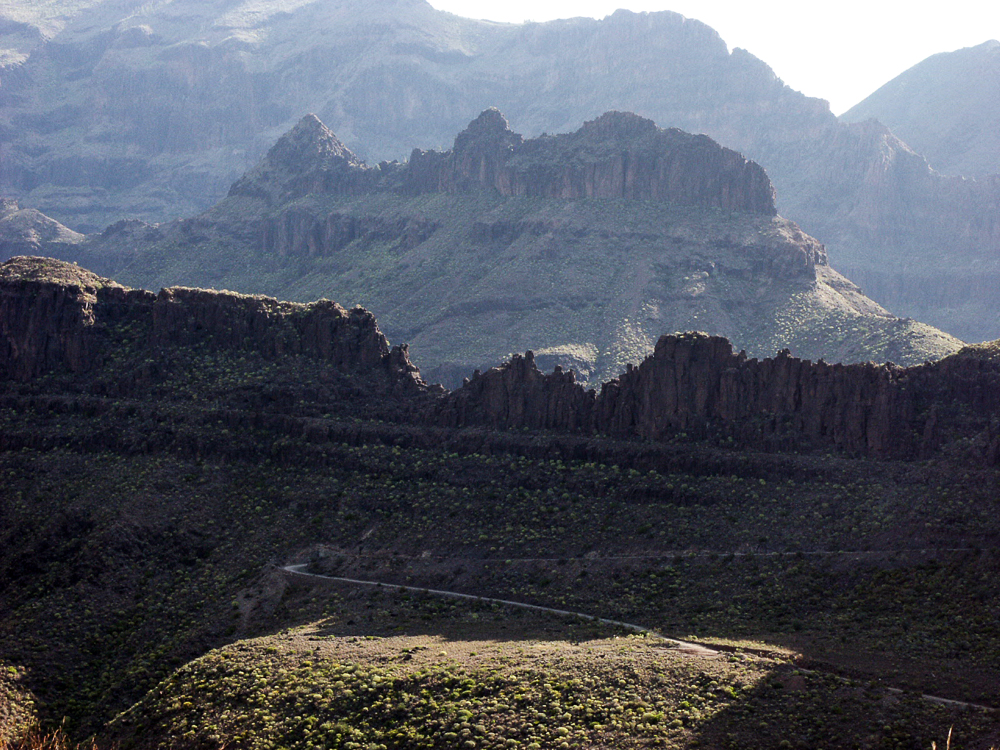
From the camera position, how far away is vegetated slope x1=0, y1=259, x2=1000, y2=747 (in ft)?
209

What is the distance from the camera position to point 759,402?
93000 mm

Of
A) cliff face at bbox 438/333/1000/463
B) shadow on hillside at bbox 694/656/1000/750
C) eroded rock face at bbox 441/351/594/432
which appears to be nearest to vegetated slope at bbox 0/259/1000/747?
shadow on hillside at bbox 694/656/1000/750

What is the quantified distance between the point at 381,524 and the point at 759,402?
33111 mm

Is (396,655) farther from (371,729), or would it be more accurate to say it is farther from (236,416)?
(236,416)

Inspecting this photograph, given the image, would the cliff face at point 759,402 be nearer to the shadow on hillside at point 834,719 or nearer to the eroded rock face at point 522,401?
the eroded rock face at point 522,401

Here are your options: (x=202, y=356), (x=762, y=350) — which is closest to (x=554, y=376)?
(x=202, y=356)

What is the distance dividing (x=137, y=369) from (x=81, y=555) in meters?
24.0

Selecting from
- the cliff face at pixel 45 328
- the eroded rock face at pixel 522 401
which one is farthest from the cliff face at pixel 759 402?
the cliff face at pixel 45 328

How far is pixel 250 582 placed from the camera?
3302 inches

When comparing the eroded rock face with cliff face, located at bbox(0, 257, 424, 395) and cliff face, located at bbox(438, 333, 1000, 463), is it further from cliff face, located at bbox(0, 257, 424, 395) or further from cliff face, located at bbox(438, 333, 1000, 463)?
cliff face, located at bbox(0, 257, 424, 395)

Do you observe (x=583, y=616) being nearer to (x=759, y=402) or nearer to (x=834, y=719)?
(x=834, y=719)

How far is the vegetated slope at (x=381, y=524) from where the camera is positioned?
209 feet

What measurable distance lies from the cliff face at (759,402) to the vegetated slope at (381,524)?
674 mm

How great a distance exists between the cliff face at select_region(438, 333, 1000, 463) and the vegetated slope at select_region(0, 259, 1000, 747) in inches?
26.5
